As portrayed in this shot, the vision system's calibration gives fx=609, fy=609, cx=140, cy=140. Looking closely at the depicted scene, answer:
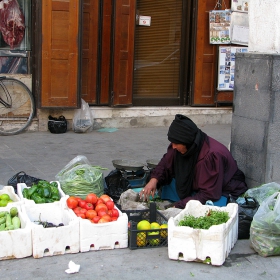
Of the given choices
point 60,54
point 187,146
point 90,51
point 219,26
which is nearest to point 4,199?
point 187,146

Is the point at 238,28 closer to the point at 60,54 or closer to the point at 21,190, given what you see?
the point at 60,54

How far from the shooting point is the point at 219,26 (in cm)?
1043

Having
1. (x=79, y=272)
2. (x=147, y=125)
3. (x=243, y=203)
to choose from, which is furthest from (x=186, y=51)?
(x=79, y=272)

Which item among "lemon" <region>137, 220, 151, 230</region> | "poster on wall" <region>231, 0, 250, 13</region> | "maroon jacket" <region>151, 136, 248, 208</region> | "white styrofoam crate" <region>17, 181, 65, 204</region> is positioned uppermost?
"poster on wall" <region>231, 0, 250, 13</region>

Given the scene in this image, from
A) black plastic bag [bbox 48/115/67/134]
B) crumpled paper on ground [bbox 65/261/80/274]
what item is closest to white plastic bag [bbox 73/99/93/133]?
black plastic bag [bbox 48/115/67/134]

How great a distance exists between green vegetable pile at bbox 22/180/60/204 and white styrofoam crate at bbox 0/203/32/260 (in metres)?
0.65

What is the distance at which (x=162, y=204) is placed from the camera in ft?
19.5

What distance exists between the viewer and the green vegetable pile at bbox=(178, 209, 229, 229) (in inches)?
187

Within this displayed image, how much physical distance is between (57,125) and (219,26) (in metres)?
3.27

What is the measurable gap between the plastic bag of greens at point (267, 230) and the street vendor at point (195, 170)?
61cm

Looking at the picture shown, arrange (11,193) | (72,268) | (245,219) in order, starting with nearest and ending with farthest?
1. (72,268)
2. (245,219)
3. (11,193)

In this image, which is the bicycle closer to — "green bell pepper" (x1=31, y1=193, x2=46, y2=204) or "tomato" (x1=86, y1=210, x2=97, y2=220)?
"green bell pepper" (x1=31, y1=193, x2=46, y2=204)

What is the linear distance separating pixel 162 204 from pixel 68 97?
405cm

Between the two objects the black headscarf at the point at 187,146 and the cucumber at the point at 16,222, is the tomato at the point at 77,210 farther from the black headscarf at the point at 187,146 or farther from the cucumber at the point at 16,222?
the black headscarf at the point at 187,146
